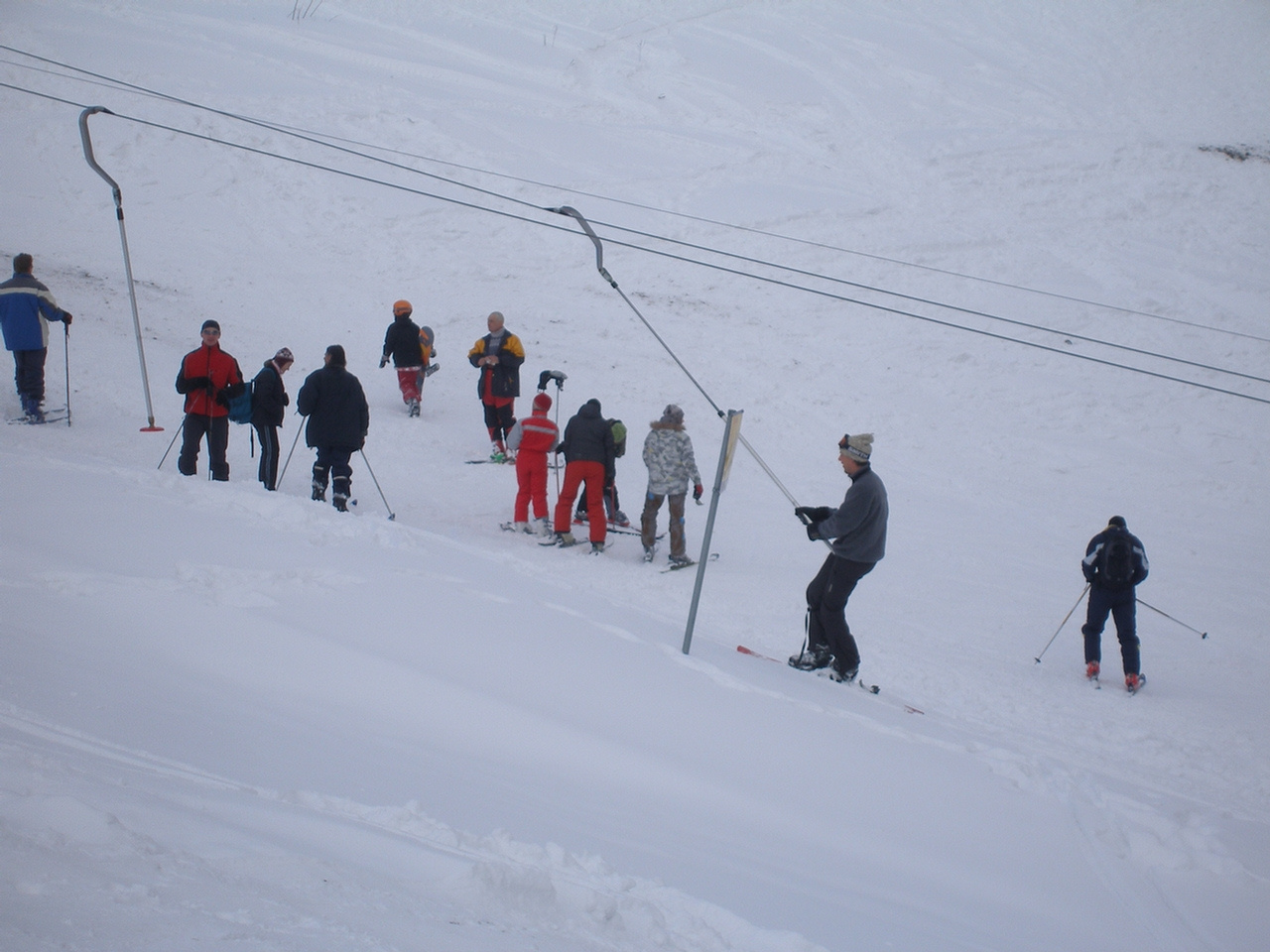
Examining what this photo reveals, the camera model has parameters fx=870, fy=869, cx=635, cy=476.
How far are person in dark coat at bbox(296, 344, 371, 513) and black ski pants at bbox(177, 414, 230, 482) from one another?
0.91m

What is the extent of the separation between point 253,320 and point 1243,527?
15552mm

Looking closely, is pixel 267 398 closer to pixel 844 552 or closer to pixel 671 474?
pixel 671 474

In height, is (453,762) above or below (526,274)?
below

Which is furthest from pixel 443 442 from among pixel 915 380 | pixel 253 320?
pixel 915 380

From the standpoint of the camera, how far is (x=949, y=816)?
440cm

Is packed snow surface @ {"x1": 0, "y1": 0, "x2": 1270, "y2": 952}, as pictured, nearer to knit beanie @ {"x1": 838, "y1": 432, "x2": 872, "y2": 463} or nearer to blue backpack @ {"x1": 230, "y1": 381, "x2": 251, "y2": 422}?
blue backpack @ {"x1": 230, "y1": 381, "x2": 251, "y2": 422}

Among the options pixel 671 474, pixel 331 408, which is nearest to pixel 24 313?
pixel 331 408

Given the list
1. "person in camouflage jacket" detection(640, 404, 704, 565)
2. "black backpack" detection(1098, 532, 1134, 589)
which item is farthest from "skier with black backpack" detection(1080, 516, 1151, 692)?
"person in camouflage jacket" detection(640, 404, 704, 565)

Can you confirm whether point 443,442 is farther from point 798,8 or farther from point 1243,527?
point 798,8

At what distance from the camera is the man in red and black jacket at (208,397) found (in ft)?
27.7

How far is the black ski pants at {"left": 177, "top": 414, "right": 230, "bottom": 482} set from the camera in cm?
860

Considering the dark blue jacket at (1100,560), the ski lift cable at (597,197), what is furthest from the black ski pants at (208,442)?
the ski lift cable at (597,197)

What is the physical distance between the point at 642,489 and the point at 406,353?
4023 mm

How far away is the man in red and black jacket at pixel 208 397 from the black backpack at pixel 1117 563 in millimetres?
8365
